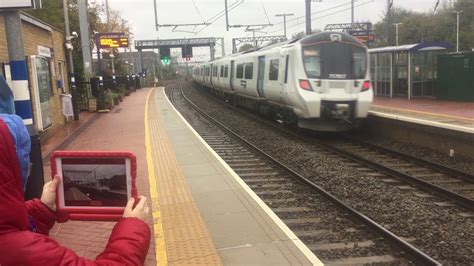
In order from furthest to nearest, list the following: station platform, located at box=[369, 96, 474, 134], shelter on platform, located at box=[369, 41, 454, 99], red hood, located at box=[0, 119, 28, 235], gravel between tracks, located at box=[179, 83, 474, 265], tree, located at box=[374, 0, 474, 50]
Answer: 1. tree, located at box=[374, 0, 474, 50]
2. shelter on platform, located at box=[369, 41, 454, 99]
3. station platform, located at box=[369, 96, 474, 134]
4. gravel between tracks, located at box=[179, 83, 474, 265]
5. red hood, located at box=[0, 119, 28, 235]

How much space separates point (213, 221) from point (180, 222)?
0.41 meters

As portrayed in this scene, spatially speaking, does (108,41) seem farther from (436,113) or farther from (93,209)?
(93,209)

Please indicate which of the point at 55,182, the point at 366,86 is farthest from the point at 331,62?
the point at 55,182

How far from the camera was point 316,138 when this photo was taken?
14312 millimetres

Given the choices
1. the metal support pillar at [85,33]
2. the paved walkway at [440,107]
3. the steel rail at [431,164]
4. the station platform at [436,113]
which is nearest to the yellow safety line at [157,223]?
the steel rail at [431,164]

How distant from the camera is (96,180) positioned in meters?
2.66

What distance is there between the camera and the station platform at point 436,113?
11.6 m

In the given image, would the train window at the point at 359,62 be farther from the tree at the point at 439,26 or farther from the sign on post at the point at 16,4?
the tree at the point at 439,26

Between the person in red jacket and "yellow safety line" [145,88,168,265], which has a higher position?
the person in red jacket

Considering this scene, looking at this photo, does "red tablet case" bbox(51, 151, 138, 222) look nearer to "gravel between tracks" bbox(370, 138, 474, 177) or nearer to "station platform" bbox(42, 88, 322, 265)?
"station platform" bbox(42, 88, 322, 265)

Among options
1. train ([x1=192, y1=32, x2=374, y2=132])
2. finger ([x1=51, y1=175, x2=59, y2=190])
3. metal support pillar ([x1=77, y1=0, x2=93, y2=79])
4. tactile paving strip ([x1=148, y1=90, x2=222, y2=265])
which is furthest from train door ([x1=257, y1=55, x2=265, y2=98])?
finger ([x1=51, y1=175, x2=59, y2=190])

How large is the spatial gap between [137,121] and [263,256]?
14472mm

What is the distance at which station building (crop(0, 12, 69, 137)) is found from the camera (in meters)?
13.0

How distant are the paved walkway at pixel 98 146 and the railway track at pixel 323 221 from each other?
1.90m
